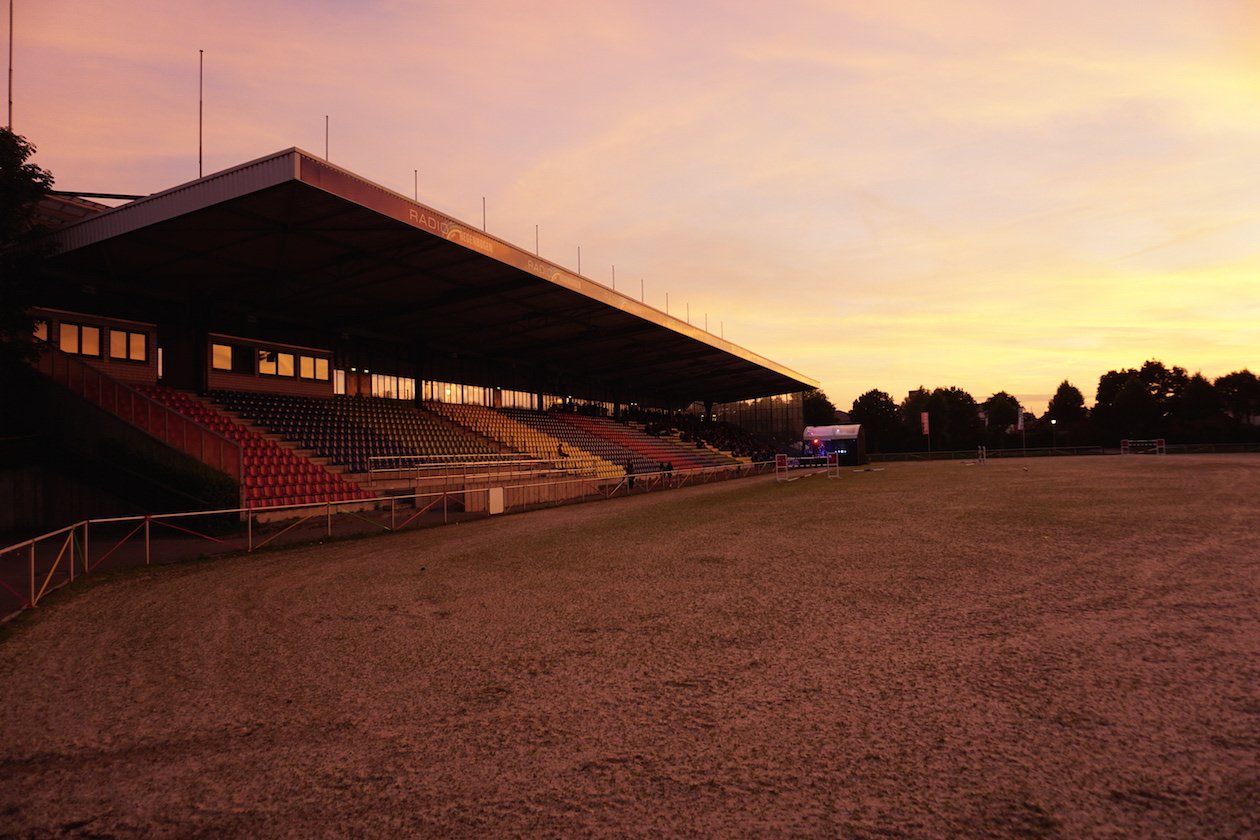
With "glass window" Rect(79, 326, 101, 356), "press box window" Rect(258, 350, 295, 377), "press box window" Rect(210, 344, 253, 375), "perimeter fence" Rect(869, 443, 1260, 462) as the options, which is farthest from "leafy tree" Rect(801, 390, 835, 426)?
Answer: "glass window" Rect(79, 326, 101, 356)

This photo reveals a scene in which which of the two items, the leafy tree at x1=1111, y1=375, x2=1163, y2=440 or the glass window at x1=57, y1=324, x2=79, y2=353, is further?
the leafy tree at x1=1111, y1=375, x2=1163, y2=440

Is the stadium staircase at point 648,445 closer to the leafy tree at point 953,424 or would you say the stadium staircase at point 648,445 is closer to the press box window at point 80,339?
the press box window at point 80,339

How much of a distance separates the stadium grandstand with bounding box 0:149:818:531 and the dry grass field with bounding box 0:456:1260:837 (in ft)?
28.8

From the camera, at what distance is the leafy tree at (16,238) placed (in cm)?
1457

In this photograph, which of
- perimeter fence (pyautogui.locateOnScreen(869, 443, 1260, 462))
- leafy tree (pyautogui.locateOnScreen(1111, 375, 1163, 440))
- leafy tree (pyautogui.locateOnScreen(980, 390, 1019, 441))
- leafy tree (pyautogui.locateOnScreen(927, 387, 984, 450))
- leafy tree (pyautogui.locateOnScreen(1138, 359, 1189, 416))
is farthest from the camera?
leafy tree (pyautogui.locateOnScreen(980, 390, 1019, 441))

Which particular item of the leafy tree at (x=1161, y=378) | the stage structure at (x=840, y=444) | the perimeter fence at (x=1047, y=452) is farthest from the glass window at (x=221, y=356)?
the leafy tree at (x=1161, y=378)

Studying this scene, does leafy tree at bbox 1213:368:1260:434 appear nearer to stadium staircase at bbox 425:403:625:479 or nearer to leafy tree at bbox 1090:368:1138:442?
leafy tree at bbox 1090:368:1138:442

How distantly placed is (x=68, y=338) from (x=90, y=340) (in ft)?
1.93

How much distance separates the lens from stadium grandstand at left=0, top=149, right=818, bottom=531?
15266 mm

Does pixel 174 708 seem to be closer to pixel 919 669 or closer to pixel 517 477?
pixel 919 669

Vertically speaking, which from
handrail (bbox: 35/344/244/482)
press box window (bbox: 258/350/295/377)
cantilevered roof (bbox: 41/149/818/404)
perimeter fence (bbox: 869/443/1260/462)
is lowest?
perimeter fence (bbox: 869/443/1260/462)

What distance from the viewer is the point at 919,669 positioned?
4.80m

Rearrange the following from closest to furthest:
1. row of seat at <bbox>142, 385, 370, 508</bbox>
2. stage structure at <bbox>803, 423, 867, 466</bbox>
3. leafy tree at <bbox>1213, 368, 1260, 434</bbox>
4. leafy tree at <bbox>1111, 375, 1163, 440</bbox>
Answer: row of seat at <bbox>142, 385, 370, 508</bbox> → stage structure at <bbox>803, 423, 867, 466</bbox> → leafy tree at <bbox>1111, 375, 1163, 440</bbox> → leafy tree at <bbox>1213, 368, 1260, 434</bbox>

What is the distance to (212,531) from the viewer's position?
46.6ft
